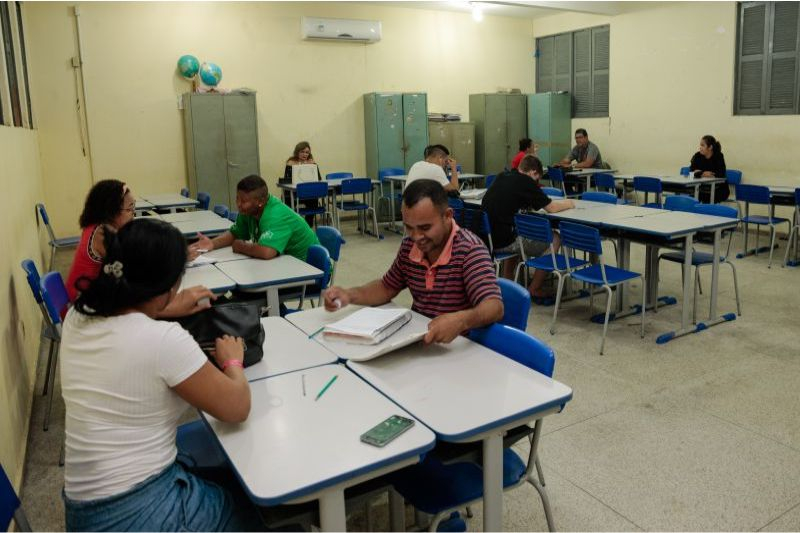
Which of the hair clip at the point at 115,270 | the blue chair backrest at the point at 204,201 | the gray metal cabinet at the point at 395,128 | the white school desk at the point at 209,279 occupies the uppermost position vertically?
the gray metal cabinet at the point at 395,128

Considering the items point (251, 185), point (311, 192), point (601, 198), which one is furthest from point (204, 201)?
point (601, 198)

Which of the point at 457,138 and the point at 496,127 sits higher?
the point at 496,127

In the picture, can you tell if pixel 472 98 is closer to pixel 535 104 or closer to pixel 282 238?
pixel 535 104

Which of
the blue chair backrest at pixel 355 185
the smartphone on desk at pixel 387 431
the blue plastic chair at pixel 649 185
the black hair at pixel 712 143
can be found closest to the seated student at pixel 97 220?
the smartphone on desk at pixel 387 431

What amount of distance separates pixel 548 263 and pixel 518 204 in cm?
64

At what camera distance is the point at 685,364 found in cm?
399

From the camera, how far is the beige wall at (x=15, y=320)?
2748 millimetres

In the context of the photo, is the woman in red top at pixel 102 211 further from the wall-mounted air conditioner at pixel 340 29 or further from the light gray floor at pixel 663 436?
the wall-mounted air conditioner at pixel 340 29

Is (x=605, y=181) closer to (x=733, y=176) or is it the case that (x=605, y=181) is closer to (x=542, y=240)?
(x=733, y=176)

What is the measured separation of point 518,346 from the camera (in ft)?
6.85

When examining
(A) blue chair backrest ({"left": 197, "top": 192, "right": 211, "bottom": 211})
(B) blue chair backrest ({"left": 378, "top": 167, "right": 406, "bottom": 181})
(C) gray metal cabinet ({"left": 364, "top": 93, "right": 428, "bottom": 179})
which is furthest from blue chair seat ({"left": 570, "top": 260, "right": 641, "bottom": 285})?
(C) gray metal cabinet ({"left": 364, "top": 93, "right": 428, "bottom": 179})

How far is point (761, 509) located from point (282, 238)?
2767 mm

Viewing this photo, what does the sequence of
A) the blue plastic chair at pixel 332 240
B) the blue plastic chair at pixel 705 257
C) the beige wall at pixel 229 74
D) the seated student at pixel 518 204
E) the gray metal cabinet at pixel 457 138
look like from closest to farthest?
1. the blue plastic chair at pixel 332 240
2. the blue plastic chair at pixel 705 257
3. the seated student at pixel 518 204
4. the beige wall at pixel 229 74
5. the gray metal cabinet at pixel 457 138

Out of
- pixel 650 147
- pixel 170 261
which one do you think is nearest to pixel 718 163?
pixel 650 147
